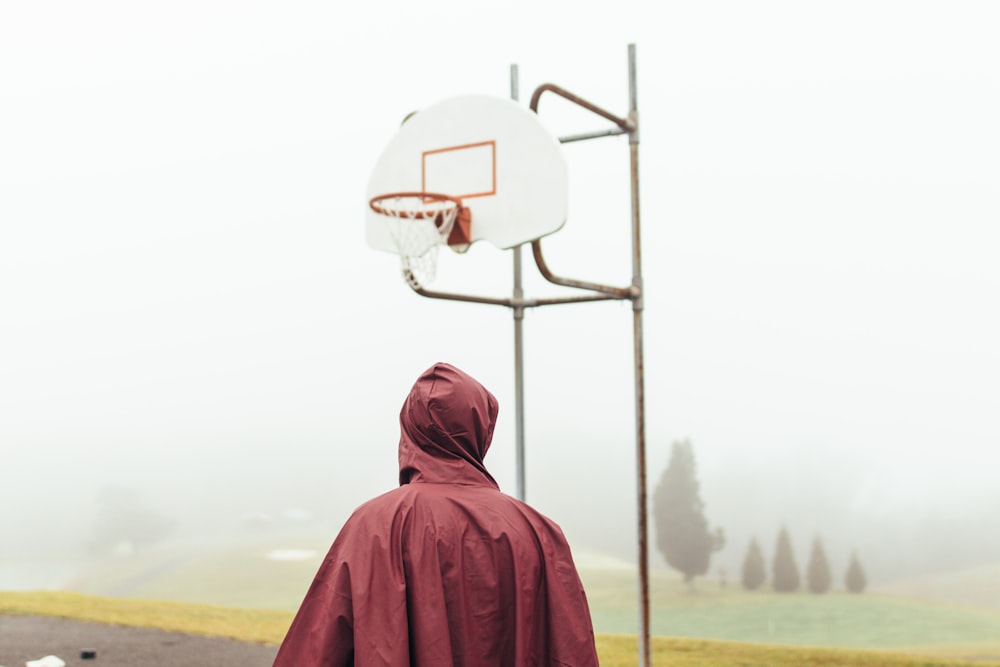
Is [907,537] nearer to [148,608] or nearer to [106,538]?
[148,608]

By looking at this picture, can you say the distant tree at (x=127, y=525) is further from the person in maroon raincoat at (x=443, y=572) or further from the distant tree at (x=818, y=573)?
the person in maroon raincoat at (x=443, y=572)

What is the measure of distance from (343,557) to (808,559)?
18.5 ft

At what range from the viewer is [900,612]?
6.91m

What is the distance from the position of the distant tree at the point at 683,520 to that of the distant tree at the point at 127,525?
157 inches

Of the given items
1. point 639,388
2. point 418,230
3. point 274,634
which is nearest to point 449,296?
point 418,230

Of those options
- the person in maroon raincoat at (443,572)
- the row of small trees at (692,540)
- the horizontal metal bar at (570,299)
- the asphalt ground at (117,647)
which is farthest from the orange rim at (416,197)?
the row of small trees at (692,540)

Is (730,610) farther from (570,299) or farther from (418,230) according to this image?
(418,230)

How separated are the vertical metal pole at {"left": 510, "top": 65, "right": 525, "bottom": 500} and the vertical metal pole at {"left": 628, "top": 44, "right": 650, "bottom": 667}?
463mm

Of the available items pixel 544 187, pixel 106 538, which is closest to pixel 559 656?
pixel 544 187

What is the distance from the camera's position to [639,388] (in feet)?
14.3

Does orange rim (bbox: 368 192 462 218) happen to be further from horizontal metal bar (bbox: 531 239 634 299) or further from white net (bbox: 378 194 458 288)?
horizontal metal bar (bbox: 531 239 634 299)

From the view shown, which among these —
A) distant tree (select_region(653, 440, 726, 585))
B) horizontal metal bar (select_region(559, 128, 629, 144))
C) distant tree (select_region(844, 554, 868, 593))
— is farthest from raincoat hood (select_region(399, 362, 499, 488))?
distant tree (select_region(844, 554, 868, 593))

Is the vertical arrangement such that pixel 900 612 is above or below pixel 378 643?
below

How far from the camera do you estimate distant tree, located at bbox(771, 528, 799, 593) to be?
280 inches
